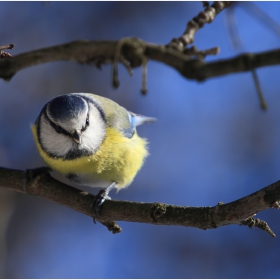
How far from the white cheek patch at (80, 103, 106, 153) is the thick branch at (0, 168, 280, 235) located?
288mm

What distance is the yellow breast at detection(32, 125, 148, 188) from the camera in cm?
249

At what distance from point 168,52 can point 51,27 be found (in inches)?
111

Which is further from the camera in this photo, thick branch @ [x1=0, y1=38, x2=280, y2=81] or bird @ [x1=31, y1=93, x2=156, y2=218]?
bird @ [x1=31, y1=93, x2=156, y2=218]

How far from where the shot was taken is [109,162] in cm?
255

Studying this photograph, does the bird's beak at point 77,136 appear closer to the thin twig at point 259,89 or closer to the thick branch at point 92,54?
the thick branch at point 92,54

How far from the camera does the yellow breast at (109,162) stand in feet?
8.16

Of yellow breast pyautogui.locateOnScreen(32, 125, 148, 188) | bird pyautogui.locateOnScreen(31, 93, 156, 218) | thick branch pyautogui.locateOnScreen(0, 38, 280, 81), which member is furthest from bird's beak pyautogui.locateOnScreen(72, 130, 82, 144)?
thick branch pyautogui.locateOnScreen(0, 38, 280, 81)

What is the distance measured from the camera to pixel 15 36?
4195 mm

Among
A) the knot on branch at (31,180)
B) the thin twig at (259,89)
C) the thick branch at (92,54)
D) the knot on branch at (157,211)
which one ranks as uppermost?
the thick branch at (92,54)

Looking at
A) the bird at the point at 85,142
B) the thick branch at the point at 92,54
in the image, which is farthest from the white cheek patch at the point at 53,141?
the thick branch at the point at 92,54

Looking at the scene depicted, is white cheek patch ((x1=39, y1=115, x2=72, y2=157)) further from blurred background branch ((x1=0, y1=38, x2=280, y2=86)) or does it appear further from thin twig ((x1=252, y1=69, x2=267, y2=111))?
thin twig ((x1=252, y1=69, x2=267, y2=111))

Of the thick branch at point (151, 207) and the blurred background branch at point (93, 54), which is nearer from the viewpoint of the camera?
the thick branch at point (151, 207)

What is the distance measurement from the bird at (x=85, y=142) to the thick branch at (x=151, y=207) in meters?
0.21

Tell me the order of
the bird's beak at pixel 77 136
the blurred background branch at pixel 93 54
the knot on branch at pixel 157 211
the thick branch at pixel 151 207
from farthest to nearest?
the bird's beak at pixel 77 136
the blurred background branch at pixel 93 54
the knot on branch at pixel 157 211
the thick branch at pixel 151 207
